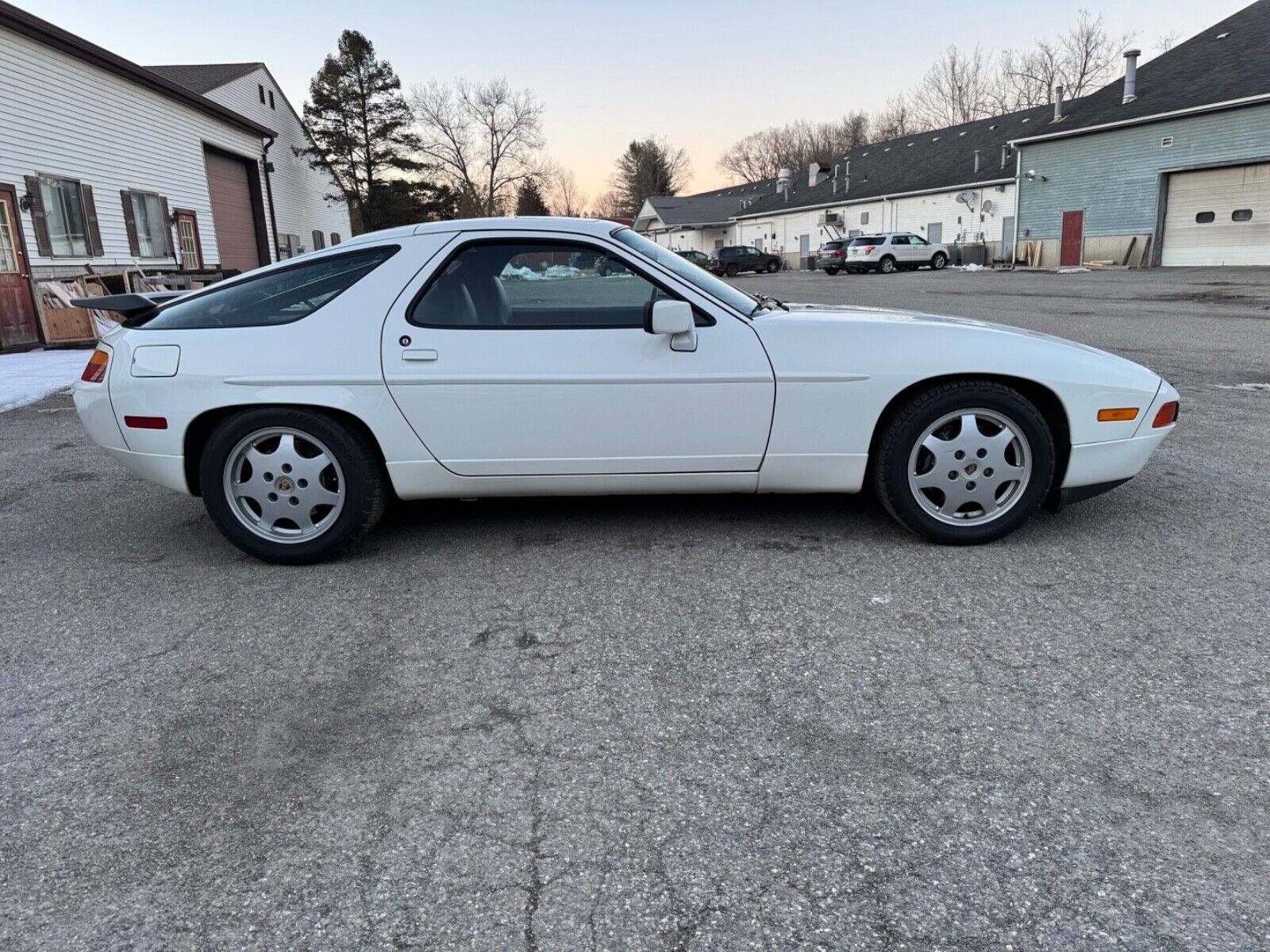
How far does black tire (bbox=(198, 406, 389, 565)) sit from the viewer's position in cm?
382

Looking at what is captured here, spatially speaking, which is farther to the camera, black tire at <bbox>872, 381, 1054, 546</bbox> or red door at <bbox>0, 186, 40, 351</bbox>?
red door at <bbox>0, 186, 40, 351</bbox>

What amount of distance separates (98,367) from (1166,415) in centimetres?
475

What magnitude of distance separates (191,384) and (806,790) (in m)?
3.04

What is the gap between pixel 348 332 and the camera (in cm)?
382

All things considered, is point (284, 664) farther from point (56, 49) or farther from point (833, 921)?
point (56, 49)

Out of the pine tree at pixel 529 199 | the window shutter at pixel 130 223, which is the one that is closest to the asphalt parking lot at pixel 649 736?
the window shutter at pixel 130 223

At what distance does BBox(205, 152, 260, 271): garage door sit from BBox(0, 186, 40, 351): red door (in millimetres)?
9362

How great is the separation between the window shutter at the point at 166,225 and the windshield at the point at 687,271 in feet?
61.2

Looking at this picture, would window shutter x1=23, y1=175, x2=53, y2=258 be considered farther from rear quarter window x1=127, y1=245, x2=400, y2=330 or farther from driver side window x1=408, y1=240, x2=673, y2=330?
driver side window x1=408, y1=240, x2=673, y2=330

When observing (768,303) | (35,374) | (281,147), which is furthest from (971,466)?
(281,147)

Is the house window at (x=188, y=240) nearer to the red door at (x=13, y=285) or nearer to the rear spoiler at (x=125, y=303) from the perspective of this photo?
the red door at (x=13, y=285)

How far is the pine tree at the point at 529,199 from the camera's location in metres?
65.8

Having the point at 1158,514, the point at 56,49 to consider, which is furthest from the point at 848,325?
the point at 56,49

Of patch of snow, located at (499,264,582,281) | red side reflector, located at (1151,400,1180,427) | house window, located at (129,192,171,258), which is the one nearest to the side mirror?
patch of snow, located at (499,264,582,281)
